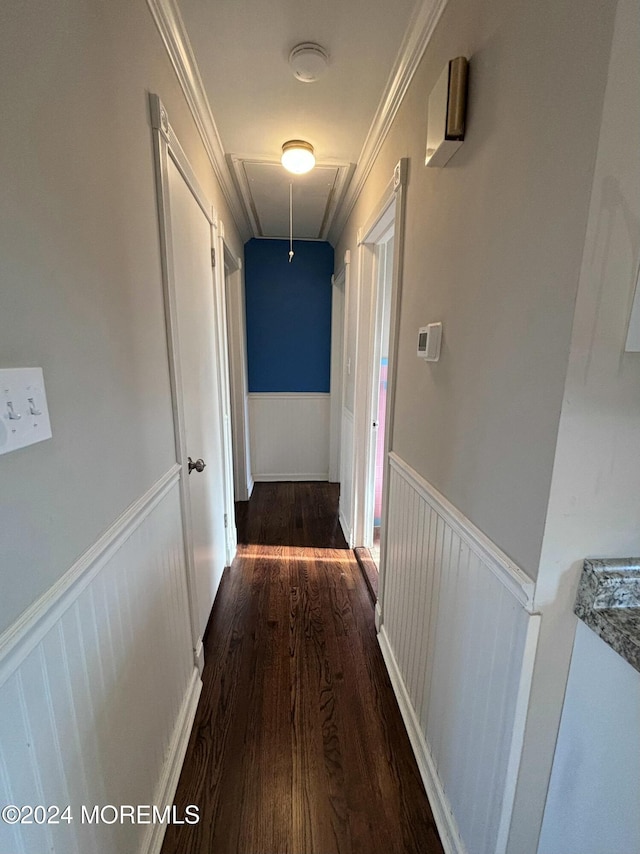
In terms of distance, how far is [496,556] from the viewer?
0.80 metres

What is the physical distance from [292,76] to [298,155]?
16.7 inches

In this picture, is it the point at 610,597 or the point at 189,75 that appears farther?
the point at 189,75

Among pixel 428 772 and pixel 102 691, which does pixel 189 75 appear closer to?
pixel 102 691

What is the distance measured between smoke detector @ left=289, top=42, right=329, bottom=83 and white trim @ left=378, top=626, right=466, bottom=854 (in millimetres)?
2420

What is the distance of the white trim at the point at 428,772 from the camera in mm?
1008

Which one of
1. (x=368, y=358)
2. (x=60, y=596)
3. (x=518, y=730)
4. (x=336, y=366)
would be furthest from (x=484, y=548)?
(x=336, y=366)

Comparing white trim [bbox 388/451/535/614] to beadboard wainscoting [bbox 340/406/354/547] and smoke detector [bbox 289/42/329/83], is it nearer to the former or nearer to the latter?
beadboard wainscoting [bbox 340/406/354/547]

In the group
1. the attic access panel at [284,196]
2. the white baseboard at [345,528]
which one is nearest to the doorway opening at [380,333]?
the white baseboard at [345,528]

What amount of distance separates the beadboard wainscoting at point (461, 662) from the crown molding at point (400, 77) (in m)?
1.45

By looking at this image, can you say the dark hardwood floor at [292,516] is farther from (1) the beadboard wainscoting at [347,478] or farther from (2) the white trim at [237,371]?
(2) the white trim at [237,371]

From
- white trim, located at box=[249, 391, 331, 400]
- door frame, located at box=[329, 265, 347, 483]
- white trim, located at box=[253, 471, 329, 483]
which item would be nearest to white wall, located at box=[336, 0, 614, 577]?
door frame, located at box=[329, 265, 347, 483]

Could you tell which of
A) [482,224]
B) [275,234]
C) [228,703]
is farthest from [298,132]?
[228,703]

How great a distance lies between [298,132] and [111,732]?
243 centimetres

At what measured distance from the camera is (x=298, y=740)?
1.33m
